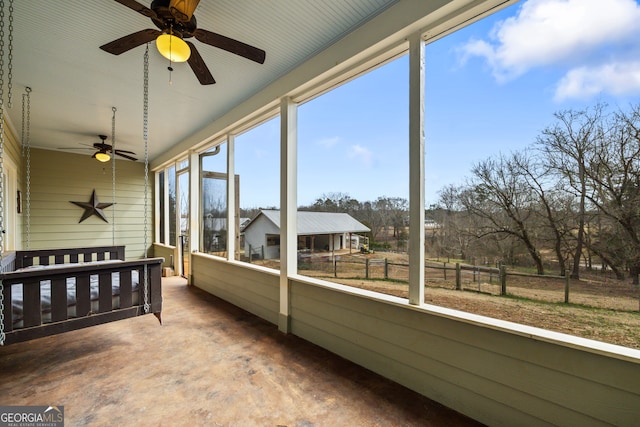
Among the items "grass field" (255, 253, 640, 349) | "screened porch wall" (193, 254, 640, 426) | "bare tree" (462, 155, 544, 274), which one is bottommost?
"screened porch wall" (193, 254, 640, 426)

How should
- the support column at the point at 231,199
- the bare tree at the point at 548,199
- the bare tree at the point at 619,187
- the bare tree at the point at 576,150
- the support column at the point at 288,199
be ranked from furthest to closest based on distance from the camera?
1. the support column at the point at 231,199
2. the support column at the point at 288,199
3. the bare tree at the point at 548,199
4. the bare tree at the point at 576,150
5. the bare tree at the point at 619,187

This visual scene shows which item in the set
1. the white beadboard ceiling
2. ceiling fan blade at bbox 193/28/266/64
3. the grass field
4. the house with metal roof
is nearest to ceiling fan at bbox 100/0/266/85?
ceiling fan blade at bbox 193/28/266/64

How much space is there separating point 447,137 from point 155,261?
2.74 metres

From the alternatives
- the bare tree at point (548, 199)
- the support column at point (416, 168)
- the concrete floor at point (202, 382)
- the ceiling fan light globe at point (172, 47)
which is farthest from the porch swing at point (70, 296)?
the bare tree at point (548, 199)

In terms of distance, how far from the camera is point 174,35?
182 centimetres

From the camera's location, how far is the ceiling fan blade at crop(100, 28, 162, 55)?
1854 mm

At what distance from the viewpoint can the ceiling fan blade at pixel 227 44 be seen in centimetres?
187

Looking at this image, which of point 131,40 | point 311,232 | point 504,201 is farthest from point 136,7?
point 504,201

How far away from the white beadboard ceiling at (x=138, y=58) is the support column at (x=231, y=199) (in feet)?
1.74

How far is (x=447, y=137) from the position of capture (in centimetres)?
198

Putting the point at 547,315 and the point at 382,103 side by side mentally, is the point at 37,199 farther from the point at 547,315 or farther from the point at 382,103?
the point at 547,315

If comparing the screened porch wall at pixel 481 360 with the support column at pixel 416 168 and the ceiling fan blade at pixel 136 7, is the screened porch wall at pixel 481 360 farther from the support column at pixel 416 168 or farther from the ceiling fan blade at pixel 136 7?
the ceiling fan blade at pixel 136 7

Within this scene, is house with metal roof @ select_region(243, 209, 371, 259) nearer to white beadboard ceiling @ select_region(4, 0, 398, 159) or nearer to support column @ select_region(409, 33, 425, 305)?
support column @ select_region(409, 33, 425, 305)

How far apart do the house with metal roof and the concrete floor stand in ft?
3.20
